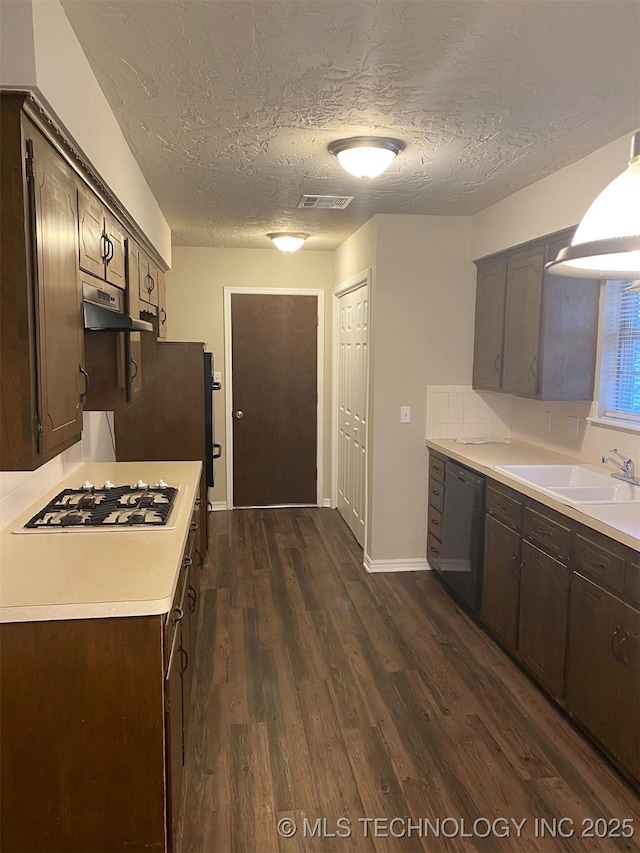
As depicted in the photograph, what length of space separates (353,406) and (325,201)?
73.6 inches

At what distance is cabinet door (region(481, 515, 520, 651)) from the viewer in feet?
10.1

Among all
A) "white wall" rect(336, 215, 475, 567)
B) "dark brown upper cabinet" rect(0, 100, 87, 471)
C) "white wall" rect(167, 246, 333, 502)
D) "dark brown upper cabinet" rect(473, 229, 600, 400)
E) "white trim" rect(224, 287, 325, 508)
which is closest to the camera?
"dark brown upper cabinet" rect(0, 100, 87, 471)

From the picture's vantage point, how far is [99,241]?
89.2 inches

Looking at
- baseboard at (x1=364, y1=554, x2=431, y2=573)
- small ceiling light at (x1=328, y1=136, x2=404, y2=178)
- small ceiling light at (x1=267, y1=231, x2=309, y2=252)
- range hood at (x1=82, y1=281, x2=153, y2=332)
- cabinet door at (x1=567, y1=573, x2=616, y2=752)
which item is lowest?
baseboard at (x1=364, y1=554, x2=431, y2=573)

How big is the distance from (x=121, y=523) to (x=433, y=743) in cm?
155

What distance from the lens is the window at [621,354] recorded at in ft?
10.3

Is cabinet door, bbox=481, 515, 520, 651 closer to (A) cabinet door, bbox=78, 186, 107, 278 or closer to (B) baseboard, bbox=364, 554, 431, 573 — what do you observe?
(B) baseboard, bbox=364, 554, 431, 573

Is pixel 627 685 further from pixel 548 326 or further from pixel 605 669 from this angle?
pixel 548 326

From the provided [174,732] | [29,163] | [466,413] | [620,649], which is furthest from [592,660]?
[29,163]

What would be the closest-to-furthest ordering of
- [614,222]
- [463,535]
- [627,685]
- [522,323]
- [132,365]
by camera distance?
[614,222] → [627,685] → [132,365] → [522,323] → [463,535]

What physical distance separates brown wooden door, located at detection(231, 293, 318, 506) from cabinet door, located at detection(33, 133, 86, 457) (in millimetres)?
3825

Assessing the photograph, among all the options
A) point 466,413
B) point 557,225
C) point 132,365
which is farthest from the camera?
point 466,413

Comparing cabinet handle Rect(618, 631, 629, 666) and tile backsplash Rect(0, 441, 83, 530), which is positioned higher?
tile backsplash Rect(0, 441, 83, 530)

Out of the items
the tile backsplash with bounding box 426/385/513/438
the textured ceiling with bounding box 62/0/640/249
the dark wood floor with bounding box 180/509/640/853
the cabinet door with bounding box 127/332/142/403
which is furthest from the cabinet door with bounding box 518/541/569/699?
the cabinet door with bounding box 127/332/142/403
